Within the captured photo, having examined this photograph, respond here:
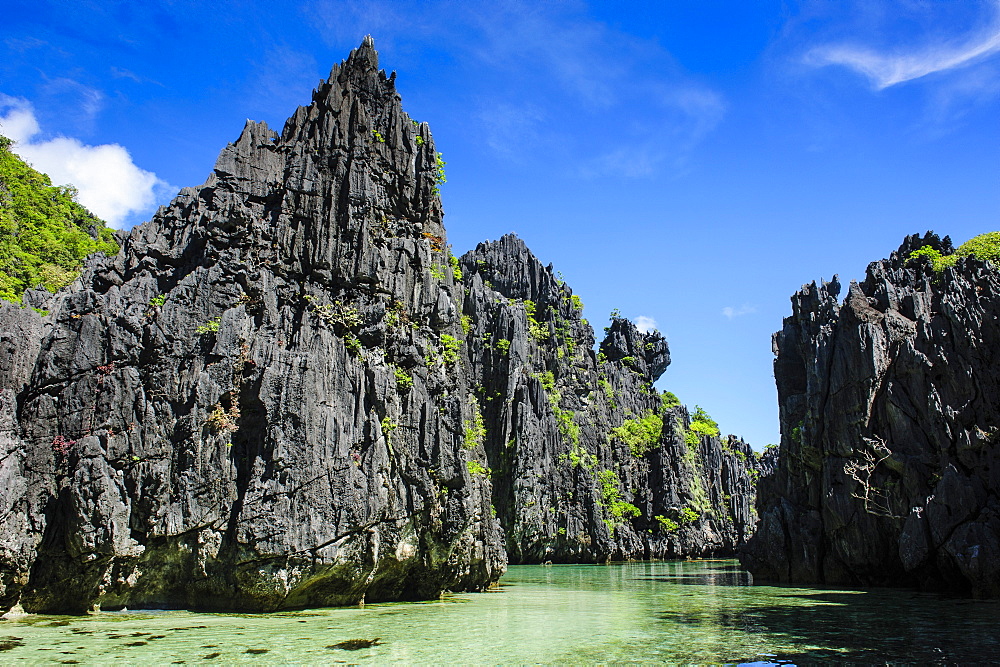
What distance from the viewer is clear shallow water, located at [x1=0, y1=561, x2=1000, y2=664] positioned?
11383 millimetres

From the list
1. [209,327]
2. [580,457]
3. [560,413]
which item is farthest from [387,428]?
[560,413]

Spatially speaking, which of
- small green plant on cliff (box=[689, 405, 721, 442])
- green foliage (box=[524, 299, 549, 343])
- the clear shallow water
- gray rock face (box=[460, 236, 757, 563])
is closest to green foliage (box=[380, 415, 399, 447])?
the clear shallow water

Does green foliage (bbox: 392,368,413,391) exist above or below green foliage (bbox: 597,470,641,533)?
above

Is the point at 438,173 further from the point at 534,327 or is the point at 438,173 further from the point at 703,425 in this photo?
the point at 703,425

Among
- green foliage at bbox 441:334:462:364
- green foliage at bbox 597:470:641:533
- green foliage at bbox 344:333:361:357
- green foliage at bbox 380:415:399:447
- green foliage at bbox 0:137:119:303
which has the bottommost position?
green foliage at bbox 597:470:641:533

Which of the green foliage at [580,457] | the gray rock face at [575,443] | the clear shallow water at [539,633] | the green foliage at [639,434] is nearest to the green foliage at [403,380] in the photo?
the clear shallow water at [539,633]

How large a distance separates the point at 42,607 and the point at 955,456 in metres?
30.7

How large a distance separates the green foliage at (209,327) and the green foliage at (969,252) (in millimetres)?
31130

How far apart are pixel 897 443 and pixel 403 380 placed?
21082 millimetres

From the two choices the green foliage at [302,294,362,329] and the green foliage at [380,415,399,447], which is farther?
the green foliage at [302,294,362,329]

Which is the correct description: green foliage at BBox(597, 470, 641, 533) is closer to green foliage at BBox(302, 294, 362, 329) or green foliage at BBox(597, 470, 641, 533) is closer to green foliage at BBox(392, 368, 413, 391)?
green foliage at BBox(392, 368, 413, 391)

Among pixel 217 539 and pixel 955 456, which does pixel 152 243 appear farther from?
pixel 955 456

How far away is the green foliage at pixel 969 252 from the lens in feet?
98.8

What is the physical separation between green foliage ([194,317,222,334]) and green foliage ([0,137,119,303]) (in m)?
15.5
